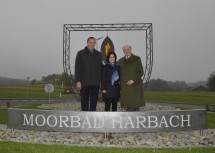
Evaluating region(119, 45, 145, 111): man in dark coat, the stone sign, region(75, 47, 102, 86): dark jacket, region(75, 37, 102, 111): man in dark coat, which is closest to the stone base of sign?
the stone sign

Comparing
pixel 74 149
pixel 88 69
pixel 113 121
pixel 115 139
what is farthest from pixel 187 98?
pixel 74 149

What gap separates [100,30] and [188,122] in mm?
11437

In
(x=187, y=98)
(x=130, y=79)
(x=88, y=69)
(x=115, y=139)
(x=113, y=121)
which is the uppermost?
(x=88, y=69)

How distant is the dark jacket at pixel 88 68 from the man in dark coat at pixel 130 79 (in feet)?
1.81

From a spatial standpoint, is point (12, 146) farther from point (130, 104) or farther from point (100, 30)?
point (100, 30)

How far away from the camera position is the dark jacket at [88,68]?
828cm

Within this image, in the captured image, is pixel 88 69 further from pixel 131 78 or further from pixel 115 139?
pixel 115 139

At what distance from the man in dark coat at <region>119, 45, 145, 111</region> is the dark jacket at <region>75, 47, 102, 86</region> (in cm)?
55

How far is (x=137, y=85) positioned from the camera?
840 cm

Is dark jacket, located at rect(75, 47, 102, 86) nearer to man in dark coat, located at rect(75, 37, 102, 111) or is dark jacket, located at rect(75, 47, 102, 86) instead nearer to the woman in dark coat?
man in dark coat, located at rect(75, 37, 102, 111)

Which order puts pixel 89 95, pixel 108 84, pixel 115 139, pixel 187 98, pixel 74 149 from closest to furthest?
pixel 74 149, pixel 108 84, pixel 115 139, pixel 89 95, pixel 187 98

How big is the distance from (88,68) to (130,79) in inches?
40.2

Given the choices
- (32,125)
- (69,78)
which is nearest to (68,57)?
(69,78)

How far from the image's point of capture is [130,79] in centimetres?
829
